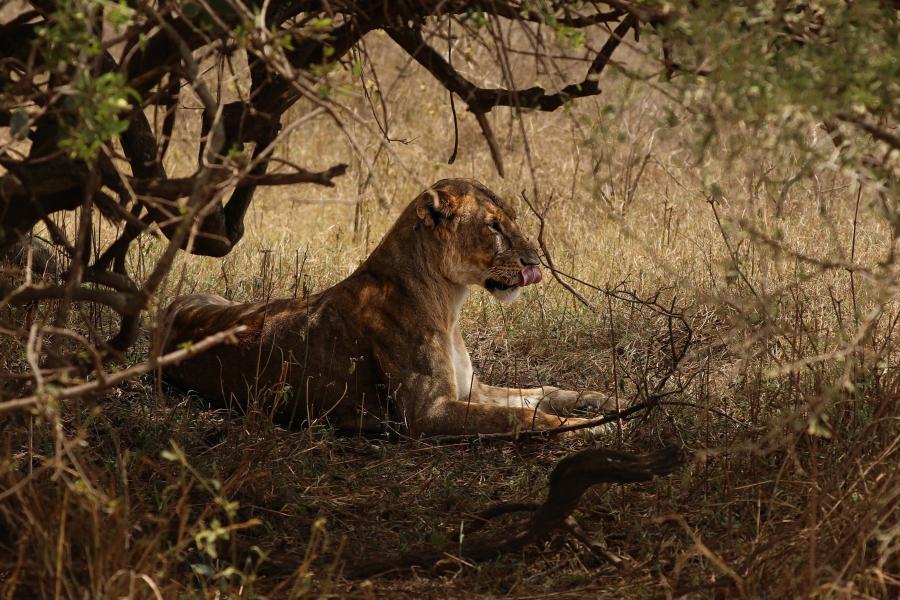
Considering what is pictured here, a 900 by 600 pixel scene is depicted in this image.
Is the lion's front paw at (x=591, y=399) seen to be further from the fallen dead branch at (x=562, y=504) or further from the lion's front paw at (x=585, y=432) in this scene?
the fallen dead branch at (x=562, y=504)

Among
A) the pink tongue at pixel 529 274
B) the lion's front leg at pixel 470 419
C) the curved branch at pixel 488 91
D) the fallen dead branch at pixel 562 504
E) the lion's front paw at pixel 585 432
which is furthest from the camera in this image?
the pink tongue at pixel 529 274

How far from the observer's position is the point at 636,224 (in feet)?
27.1

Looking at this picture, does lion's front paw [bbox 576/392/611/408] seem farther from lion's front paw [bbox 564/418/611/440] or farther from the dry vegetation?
lion's front paw [bbox 564/418/611/440]

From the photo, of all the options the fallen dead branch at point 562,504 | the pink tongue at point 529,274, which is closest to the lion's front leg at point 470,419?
the pink tongue at point 529,274

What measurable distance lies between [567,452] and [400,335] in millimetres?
920

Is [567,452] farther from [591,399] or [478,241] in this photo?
[478,241]

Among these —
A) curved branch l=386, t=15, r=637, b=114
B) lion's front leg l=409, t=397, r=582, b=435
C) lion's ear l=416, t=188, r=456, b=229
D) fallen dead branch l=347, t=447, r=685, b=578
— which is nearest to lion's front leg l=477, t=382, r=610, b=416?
lion's front leg l=409, t=397, r=582, b=435

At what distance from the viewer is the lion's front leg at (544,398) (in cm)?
563

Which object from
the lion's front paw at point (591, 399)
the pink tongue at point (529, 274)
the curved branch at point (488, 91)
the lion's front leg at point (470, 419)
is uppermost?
the curved branch at point (488, 91)

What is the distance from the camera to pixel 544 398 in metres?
5.70

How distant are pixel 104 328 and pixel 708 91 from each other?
373cm

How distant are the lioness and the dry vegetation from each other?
0.62 feet

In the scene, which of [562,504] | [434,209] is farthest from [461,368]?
[562,504]

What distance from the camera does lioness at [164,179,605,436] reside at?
5.35 metres
